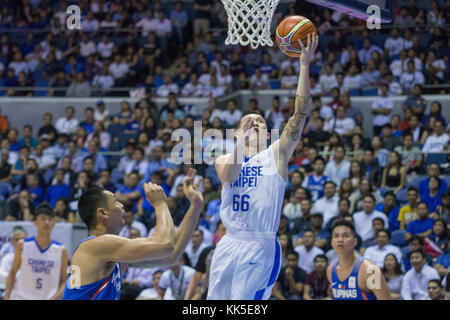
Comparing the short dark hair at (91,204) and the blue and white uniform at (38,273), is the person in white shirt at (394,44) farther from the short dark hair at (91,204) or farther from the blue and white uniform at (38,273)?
the short dark hair at (91,204)

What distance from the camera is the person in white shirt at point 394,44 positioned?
585 inches

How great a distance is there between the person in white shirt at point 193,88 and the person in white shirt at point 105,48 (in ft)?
8.02

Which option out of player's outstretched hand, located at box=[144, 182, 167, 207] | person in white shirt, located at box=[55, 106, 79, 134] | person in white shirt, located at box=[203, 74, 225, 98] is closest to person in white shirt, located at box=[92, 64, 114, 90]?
person in white shirt, located at box=[55, 106, 79, 134]

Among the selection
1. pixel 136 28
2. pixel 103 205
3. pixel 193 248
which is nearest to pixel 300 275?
pixel 193 248

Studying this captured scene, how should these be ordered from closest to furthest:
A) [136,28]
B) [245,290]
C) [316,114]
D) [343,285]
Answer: [245,290]
[343,285]
[316,114]
[136,28]

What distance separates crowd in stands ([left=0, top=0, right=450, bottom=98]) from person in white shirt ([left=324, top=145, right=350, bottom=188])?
2.84 meters

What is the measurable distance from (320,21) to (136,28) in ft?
14.5

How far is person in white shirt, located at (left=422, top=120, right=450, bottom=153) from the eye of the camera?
11.6m

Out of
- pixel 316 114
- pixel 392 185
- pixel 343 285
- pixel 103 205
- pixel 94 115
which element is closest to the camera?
pixel 103 205

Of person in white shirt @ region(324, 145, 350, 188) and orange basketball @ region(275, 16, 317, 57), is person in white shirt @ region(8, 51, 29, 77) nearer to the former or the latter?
person in white shirt @ region(324, 145, 350, 188)

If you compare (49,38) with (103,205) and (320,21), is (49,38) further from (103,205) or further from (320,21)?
(103,205)

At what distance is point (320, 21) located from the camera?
15.9 metres

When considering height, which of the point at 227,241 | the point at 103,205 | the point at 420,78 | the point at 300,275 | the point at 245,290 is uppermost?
the point at 420,78

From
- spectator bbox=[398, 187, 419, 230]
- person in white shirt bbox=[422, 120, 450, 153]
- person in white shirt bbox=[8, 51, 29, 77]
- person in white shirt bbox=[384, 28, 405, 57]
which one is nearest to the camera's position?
spectator bbox=[398, 187, 419, 230]
